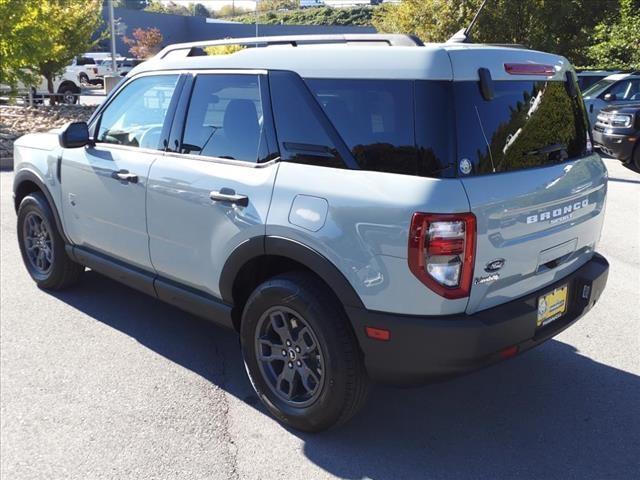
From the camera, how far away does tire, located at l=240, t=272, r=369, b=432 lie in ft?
9.41

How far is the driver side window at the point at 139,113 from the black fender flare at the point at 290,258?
3.41 ft

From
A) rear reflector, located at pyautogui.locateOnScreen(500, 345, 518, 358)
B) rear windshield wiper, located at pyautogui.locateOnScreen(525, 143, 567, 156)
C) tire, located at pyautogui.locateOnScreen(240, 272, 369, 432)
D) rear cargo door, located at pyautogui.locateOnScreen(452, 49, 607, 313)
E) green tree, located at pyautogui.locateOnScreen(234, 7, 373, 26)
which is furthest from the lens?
green tree, located at pyautogui.locateOnScreen(234, 7, 373, 26)

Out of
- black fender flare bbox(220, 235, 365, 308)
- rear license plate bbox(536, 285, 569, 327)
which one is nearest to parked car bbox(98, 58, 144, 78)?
black fender flare bbox(220, 235, 365, 308)

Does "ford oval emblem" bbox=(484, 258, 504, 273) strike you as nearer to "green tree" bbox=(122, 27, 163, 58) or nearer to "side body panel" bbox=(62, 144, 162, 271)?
"side body panel" bbox=(62, 144, 162, 271)

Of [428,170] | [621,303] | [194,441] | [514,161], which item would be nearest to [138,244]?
[194,441]

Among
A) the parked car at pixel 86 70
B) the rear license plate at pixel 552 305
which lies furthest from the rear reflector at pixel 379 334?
the parked car at pixel 86 70

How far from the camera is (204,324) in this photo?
4.58m

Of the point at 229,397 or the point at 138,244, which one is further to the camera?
the point at 138,244

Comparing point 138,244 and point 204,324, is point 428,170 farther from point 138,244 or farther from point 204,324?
point 204,324

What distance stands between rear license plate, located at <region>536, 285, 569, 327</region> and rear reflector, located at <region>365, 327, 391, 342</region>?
0.78 m

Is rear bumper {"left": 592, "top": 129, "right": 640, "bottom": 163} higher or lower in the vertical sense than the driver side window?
lower

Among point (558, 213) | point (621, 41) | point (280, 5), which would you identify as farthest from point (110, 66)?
point (280, 5)

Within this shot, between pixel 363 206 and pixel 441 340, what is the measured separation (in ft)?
2.18

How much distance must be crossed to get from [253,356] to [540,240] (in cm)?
161
